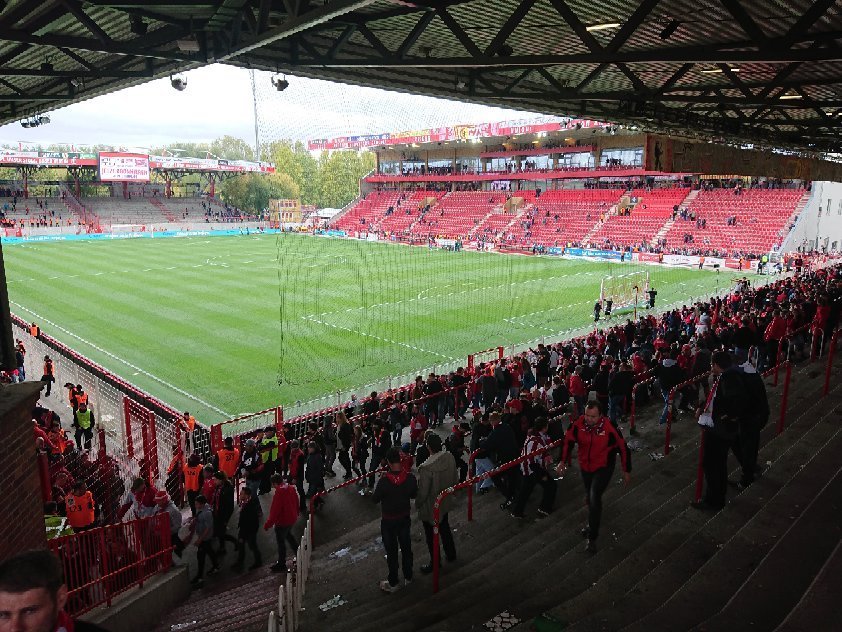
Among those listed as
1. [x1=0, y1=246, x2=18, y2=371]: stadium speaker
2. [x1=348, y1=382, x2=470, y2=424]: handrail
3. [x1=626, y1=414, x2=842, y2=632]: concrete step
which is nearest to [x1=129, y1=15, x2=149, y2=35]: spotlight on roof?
[x1=0, y1=246, x2=18, y2=371]: stadium speaker

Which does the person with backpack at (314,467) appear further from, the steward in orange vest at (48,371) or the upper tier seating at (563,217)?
the upper tier seating at (563,217)

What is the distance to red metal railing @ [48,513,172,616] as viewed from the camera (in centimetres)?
522

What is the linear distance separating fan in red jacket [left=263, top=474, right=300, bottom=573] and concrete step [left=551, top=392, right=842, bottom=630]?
301 centimetres

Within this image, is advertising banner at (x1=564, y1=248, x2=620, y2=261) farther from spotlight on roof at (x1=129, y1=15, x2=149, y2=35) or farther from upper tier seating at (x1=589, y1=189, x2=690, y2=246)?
spotlight on roof at (x1=129, y1=15, x2=149, y2=35)

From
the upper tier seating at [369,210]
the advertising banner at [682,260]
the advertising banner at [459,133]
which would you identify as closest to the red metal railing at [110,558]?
the advertising banner at [682,260]

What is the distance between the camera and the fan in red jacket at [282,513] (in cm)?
629

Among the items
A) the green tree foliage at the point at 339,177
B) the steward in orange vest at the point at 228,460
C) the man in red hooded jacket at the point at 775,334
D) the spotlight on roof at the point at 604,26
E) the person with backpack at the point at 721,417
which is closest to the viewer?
the person with backpack at the point at 721,417

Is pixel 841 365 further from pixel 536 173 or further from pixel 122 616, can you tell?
pixel 536 173

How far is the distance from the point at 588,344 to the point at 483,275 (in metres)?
20.2

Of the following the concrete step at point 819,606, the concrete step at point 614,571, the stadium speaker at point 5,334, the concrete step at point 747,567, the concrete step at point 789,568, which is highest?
the stadium speaker at point 5,334

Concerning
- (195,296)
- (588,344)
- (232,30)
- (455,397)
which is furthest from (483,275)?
(232,30)

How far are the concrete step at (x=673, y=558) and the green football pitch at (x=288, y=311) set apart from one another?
409 inches

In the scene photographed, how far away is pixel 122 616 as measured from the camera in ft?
17.6

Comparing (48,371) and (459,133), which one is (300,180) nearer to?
(459,133)
